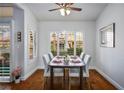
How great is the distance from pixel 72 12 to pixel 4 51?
2988mm

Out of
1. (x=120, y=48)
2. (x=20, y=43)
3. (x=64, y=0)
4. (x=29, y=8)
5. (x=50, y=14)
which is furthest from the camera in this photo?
(x=50, y=14)

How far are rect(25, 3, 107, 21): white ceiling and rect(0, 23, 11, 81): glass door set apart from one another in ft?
3.83

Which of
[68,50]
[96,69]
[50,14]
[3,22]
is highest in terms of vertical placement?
[50,14]

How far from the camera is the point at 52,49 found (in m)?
7.75

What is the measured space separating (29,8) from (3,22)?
126cm

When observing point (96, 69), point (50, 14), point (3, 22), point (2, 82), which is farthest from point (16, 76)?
point (96, 69)

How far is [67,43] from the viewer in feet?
25.5

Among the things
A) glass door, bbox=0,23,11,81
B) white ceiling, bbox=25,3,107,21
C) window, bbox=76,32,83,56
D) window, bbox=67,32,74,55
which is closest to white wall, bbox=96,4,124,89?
white ceiling, bbox=25,3,107,21

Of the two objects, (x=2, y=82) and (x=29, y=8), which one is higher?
(x=29, y=8)

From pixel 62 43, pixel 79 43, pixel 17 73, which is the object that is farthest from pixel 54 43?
pixel 17 73

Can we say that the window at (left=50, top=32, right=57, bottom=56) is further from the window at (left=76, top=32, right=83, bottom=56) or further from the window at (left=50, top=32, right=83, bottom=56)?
the window at (left=76, top=32, right=83, bottom=56)

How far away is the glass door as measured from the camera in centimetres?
521

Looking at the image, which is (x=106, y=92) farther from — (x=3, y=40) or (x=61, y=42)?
(x=61, y=42)

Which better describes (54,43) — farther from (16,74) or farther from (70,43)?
(16,74)
